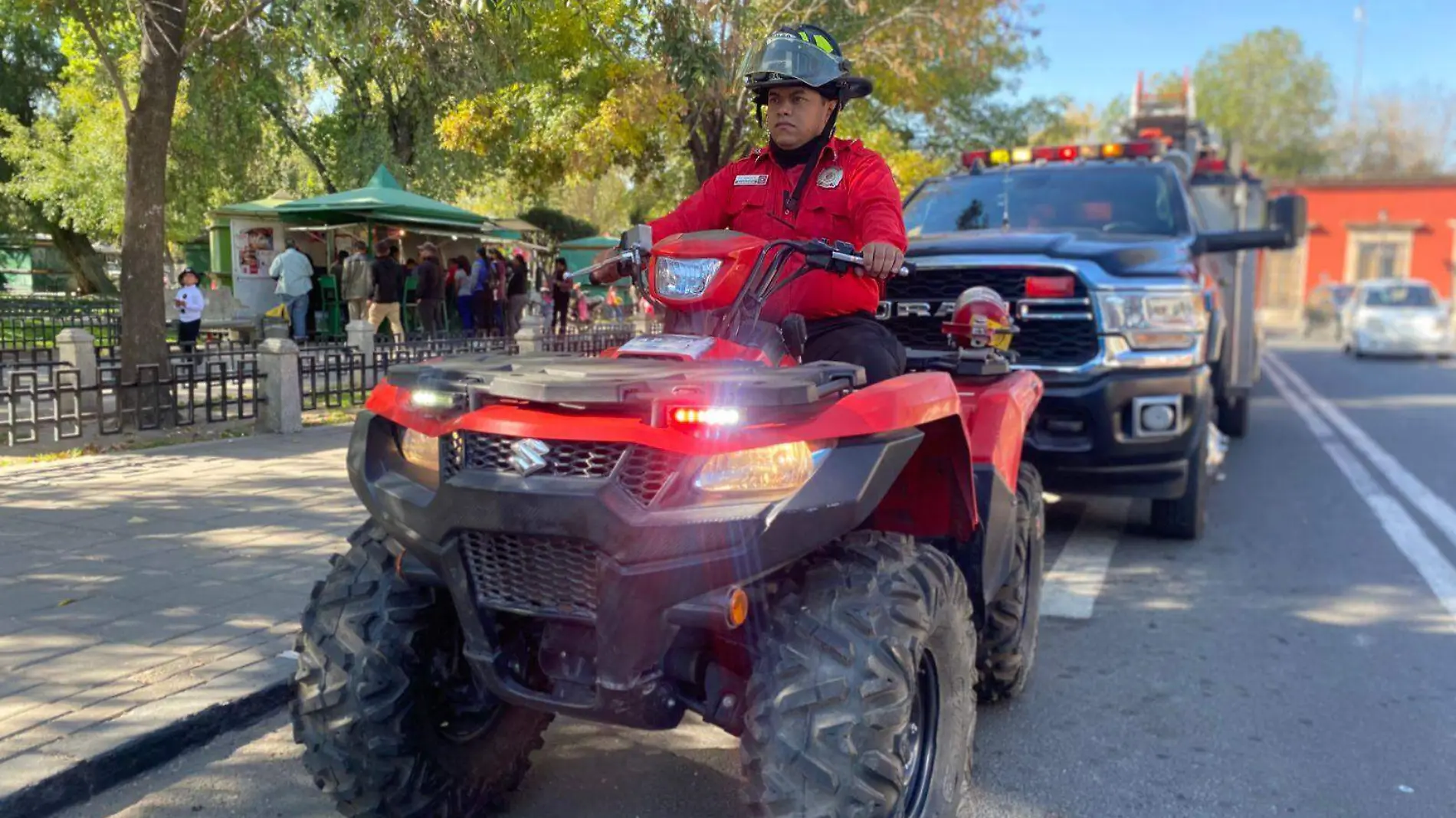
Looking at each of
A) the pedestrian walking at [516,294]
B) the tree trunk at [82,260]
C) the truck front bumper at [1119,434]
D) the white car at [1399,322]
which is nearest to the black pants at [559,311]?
the pedestrian walking at [516,294]

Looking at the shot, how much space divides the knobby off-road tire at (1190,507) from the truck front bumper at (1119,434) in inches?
7.6

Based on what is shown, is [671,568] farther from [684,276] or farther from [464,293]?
[464,293]

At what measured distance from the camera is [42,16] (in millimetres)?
10258

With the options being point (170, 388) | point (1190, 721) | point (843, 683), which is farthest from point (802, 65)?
point (170, 388)

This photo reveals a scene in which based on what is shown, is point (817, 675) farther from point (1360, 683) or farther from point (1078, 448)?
point (1078, 448)

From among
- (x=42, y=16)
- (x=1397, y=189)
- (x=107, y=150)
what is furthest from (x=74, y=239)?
(x=1397, y=189)

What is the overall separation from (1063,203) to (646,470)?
5692 mm

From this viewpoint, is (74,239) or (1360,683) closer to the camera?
(1360,683)

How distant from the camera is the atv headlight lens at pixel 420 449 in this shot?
258 centimetres

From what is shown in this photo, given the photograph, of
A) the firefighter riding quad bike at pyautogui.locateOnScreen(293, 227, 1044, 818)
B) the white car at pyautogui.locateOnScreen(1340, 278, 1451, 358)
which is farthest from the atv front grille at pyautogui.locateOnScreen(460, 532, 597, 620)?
the white car at pyautogui.locateOnScreen(1340, 278, 1451, 358)

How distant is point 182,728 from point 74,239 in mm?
33307

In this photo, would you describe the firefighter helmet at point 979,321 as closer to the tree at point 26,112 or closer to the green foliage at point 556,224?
the tree at point 26,112

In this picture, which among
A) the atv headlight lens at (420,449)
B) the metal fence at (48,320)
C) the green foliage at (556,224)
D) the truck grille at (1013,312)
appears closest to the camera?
the atv headlight lens at (420,449)

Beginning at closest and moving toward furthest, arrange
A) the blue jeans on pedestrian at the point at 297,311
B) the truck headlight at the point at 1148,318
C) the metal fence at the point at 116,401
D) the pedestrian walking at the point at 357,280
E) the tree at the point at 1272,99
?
the truck headlight at the point at 1148,318, the metal fence at the point at 116,401, the pedestrian walking at the point at 357,280, the blue jeans on pedestrian at the point at 297,311, the tree at the point at 1272,99
